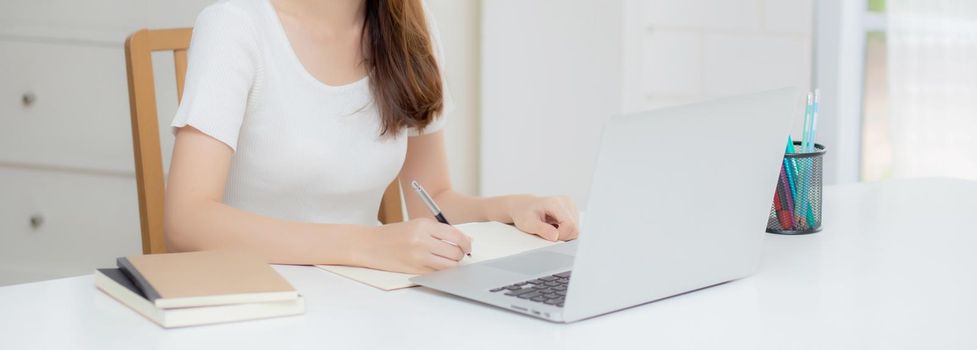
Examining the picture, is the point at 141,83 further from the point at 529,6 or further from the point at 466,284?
the point at 529,6

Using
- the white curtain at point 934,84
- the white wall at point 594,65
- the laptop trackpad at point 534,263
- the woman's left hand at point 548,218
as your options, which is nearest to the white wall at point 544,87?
the white wall at point 594,65

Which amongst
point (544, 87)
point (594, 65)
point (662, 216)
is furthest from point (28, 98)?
point (662, 216)

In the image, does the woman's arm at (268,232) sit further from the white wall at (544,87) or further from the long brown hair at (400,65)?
the white wall at (544,87)

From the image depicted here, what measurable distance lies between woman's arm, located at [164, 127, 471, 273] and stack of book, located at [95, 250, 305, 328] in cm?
11

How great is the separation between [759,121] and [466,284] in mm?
294

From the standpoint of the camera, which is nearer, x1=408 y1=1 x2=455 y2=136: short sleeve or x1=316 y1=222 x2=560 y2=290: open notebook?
x1=316 y1=222 x2=560 y2=290: open notebook

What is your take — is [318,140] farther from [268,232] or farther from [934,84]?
[934,84]

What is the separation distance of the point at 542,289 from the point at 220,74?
55 cm

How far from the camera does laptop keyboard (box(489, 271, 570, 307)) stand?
2.93 ft

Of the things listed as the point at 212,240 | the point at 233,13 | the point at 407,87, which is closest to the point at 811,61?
the point at 407,87

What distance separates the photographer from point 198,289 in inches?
33.7

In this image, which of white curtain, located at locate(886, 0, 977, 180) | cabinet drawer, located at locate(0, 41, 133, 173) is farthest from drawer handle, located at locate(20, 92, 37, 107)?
white curtain, located at locate(886, 0, 977, 180)

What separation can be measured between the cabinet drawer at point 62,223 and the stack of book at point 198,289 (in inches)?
61.2

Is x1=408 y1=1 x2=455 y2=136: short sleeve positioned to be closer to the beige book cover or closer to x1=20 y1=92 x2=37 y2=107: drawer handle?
the beige book cover
